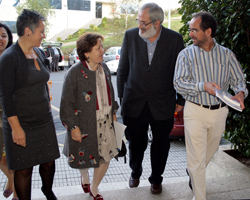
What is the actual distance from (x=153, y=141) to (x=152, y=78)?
73cm

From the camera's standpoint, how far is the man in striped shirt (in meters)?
2.82

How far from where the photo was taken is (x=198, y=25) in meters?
2.83

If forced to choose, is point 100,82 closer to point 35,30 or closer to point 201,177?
point 35,30

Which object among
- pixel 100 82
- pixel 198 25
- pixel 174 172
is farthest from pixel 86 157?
pixel 174 172

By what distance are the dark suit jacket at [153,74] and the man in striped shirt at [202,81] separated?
25cm

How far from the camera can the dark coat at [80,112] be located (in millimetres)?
2705

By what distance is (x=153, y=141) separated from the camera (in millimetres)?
3271

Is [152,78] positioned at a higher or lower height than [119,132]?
higher

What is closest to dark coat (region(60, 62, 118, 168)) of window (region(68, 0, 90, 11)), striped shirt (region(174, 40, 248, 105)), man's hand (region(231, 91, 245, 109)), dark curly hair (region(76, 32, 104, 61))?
dark curly hair (region(76, 32, 104, 61))

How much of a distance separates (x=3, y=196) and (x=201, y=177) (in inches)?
85.9

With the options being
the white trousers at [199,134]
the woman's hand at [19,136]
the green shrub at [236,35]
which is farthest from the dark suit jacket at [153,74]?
the woman's hand at [19,136]

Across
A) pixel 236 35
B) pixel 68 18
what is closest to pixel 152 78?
pixel 236 35

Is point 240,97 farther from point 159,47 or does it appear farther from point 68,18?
point 68,18

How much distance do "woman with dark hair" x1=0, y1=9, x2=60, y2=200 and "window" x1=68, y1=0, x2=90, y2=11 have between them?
4327cm
